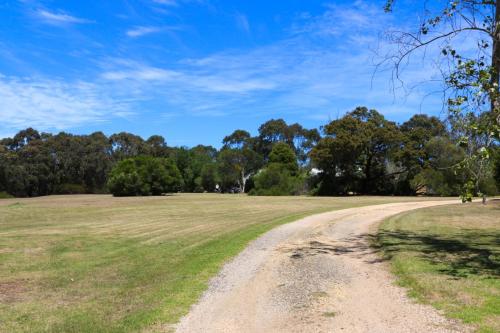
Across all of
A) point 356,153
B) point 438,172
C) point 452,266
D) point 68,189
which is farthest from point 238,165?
point 452,266

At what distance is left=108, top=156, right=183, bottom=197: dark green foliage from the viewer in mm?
67363

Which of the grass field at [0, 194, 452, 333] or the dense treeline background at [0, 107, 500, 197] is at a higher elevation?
the dense treeline background at [0, 107, 500, 197]

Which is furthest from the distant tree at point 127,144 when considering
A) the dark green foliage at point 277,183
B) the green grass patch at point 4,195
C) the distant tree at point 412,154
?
the distant tree at point 412,154

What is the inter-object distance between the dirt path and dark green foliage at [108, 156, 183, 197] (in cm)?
5762

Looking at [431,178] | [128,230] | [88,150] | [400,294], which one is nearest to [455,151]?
[431,178]

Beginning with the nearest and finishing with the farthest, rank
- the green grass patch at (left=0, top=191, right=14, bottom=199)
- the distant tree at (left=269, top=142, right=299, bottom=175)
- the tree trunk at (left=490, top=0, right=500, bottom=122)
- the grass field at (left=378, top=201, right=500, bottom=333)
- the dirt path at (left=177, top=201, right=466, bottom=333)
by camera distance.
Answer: the dirt path at (left=177, top=201, right=466, bottom=333), the grass field at (left=378, top=201, right=500, bottom=333), the tree trunk at (left=490, top=0, right=500, bottom=122), the green grass patch at (left=0, top=191, right=14, bottom=199), the distant tree at (left=269, top=142, right=299, bottom=175)

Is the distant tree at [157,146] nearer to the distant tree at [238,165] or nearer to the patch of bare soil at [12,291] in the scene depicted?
the distant tree at [238,165]

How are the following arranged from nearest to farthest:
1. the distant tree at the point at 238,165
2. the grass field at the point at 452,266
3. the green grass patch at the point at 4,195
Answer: the grass field at the point at 452,266
the green grass patch at the point at 4,195
the distant tree at the point at 238,165

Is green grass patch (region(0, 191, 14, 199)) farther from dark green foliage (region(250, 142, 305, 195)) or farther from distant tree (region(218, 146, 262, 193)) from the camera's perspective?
dark green foliage (region(250, 142, 305, 195))

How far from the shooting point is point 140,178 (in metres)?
67.3

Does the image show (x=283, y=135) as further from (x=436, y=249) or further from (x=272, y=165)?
(x=436, y=249)

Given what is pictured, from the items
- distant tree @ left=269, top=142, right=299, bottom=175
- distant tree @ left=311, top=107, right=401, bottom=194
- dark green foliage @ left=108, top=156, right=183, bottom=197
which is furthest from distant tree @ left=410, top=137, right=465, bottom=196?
dark green foliage @ left=108, top=156, right=183, bottom=197

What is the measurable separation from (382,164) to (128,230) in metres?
52.0

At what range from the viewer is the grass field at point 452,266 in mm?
6445
